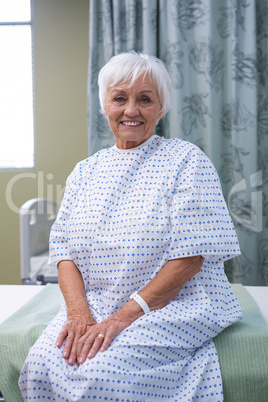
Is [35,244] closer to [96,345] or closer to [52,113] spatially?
[52,113]

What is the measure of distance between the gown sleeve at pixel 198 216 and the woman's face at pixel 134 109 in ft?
0.74

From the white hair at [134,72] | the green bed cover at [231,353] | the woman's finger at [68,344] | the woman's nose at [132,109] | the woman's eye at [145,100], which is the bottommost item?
the green bed cover at [231,353]

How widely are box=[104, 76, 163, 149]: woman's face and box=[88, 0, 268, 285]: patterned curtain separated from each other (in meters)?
1.23

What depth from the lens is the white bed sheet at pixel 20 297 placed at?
1982 millimetres

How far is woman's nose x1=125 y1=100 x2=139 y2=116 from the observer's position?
1.77 meters

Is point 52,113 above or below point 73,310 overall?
above

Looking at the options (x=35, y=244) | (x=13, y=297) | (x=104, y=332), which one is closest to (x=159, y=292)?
(x=104, y=332)

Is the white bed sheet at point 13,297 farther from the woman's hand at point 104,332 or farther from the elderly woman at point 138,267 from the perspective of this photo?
the woman's hand at point 104,332

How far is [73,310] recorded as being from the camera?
64.7 inches

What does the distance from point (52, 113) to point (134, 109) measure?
223 centimetres

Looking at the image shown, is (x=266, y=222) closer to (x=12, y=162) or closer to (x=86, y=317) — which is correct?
(x=86, y=317)

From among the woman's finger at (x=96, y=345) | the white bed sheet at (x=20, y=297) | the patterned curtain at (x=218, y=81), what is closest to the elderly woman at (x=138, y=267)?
the woman's finger at (x=96, y=345)

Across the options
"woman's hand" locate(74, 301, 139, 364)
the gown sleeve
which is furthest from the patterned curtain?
"woman's hand" locate(74, 301, 139, 364)

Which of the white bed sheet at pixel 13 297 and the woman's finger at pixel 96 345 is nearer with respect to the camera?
the woman's finger at pixel 96 345
